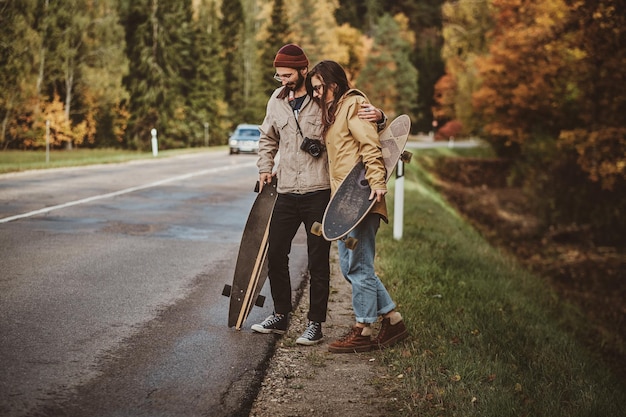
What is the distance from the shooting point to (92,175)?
19.4 metres

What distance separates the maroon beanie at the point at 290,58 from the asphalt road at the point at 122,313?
6.68 feet

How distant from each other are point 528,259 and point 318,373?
1387 centimetres

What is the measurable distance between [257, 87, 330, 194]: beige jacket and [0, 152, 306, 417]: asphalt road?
1.22 metres

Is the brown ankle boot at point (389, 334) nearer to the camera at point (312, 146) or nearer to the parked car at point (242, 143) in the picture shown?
the camera at point (312, 146)

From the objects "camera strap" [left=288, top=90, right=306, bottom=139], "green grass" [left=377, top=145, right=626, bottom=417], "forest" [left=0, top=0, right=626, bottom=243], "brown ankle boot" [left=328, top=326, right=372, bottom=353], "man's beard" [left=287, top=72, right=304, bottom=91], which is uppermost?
"forest" [left=0, top=0, right=626, bottom=243]

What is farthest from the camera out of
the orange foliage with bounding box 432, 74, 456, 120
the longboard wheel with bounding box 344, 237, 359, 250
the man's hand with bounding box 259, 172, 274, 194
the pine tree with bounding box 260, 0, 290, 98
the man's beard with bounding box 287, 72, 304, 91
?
the orange foliage with bounding box 432, 74, 456, 120

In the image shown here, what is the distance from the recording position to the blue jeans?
17.0ft

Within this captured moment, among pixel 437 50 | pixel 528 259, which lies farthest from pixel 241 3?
pixel 528 259

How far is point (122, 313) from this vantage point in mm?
6000

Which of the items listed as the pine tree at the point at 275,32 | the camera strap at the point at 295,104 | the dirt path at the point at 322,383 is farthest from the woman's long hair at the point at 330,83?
the pine tree at the point at 275,32

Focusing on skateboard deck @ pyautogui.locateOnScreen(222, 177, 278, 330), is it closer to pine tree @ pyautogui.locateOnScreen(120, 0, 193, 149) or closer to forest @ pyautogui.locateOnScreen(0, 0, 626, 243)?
forest @ pyautogui.locateOnScreen(0, 0, 626, 243)

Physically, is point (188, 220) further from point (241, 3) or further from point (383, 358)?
point (241, 3)

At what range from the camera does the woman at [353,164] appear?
5012 millimetres

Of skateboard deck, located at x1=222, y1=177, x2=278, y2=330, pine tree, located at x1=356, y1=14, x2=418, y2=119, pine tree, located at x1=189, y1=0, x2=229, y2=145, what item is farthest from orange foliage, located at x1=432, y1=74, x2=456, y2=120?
skateboard deck, located at x1=222, y1=177, x2=278, y2=330
